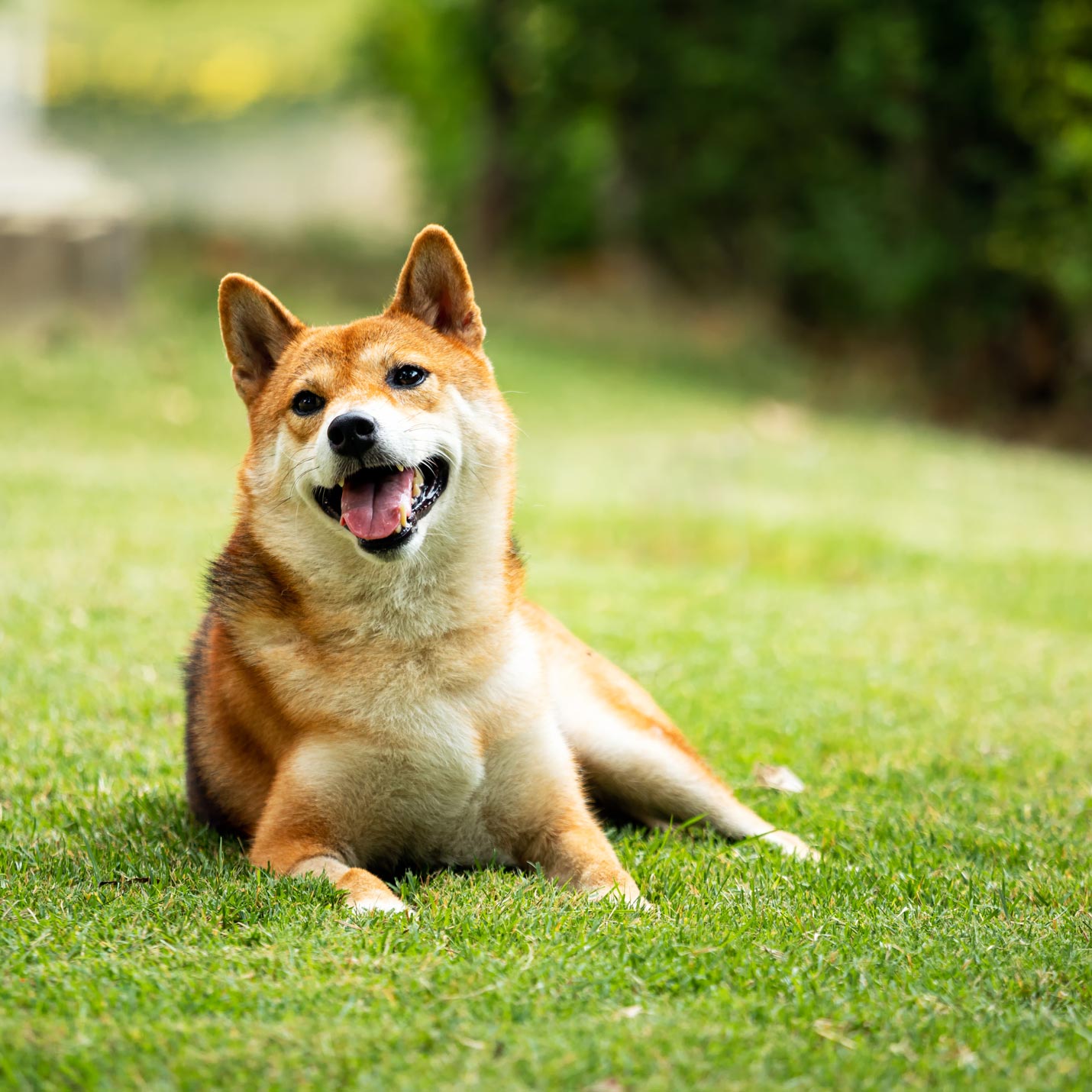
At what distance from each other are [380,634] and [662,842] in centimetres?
114

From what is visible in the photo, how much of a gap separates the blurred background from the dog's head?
1103 cm

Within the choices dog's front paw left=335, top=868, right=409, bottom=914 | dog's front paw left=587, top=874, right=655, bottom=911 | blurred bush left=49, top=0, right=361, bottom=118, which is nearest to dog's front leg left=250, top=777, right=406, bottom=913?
dog's front paw left=335, top=868, right=409, bottom=914

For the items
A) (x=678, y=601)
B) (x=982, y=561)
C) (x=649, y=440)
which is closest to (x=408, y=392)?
(x=678, y=601)

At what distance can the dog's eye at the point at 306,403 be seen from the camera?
4.15 m

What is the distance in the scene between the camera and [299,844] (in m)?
3.84

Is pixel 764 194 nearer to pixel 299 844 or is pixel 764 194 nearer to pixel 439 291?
pixel 439 291

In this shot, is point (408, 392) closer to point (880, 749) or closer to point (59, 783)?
point (59, 783)

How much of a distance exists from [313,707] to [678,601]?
189 inches

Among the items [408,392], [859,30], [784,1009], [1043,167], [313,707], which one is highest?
[859,30]

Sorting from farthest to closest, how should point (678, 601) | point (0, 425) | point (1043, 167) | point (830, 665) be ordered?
point (1043, 167), point (0, 425), point (678, 601), point (830, 665)

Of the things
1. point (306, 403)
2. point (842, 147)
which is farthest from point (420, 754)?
point (842, 147)

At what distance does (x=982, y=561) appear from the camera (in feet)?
32.7

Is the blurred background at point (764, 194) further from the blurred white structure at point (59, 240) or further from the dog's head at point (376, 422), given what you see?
the dog's head at point (376, 422)

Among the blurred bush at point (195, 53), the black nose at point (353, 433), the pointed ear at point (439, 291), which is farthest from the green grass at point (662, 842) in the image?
the blurred bush at point (195, 53)
